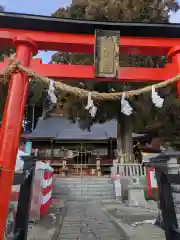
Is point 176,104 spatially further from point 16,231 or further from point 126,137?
point 16,231

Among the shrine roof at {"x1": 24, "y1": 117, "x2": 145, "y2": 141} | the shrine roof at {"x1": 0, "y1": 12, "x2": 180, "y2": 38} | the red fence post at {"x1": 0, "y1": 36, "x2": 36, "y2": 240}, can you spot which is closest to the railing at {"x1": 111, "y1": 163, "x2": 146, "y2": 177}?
the shrine roof at {"x1": 24, "y1": 117, "x2": 145, "y2": 141}

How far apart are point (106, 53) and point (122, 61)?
949 centimetres

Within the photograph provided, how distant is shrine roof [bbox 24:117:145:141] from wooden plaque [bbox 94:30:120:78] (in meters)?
16.8

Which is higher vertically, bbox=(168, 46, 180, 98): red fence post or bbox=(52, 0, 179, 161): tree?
bbox=(52, 0, 179, 161): tree

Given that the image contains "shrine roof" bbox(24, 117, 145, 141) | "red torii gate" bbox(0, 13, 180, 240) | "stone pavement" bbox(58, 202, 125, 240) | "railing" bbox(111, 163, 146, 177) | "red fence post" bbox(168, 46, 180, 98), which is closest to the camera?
"red torii gate" bbox(0, 13, 180, 240)

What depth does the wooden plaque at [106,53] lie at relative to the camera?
4.50m

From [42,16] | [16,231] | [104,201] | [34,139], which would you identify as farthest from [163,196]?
[34,139]

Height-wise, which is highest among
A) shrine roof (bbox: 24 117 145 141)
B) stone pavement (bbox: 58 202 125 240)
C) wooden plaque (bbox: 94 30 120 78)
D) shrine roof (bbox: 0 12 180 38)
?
shrine roof (bbox: 24 117 145 141)

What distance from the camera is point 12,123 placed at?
3848 millimetres

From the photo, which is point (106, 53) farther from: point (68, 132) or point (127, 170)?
point (68, 132)

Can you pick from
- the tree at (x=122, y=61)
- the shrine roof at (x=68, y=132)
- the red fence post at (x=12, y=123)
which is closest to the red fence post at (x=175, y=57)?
the red fence post at (x=12, y=123)

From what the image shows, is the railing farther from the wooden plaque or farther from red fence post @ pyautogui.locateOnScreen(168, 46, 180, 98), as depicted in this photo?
the wooden plaque

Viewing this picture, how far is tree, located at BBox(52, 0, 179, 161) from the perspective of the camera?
14141 mm

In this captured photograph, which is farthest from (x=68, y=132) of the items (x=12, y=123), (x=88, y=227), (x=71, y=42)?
(x=12, y=123)
